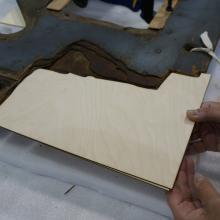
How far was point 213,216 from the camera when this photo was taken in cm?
54

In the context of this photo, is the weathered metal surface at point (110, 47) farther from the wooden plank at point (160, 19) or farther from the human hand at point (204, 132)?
the human hand at point (204, 132)

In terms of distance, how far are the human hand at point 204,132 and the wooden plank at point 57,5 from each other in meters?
0.59

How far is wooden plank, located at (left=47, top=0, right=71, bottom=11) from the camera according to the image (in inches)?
41.6

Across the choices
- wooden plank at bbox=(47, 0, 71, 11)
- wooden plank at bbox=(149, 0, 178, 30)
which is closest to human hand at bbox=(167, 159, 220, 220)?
wooden plank at bbox=(149, 0, 178, 30)

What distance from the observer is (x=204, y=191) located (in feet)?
1.91

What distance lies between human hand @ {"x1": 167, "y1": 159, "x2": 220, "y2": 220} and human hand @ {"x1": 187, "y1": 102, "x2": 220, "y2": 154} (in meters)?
0.07

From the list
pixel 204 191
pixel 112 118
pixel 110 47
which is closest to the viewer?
pixel 204 191

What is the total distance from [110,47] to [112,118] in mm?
272

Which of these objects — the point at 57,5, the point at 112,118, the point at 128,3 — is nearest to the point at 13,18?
the point at 57,5

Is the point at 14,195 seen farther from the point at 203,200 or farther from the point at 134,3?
Answer: the point at 134,3

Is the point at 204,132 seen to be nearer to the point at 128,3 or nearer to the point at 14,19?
the point at 128,3

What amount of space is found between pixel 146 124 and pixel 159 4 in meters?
0.65

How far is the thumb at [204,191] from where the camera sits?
0.57 meters

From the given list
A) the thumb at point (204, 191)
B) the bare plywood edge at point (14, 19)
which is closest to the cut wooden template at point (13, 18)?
the bare plywood edge at point (14, 19)
